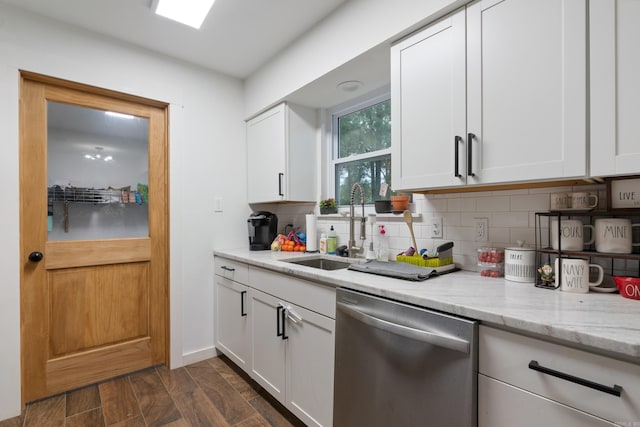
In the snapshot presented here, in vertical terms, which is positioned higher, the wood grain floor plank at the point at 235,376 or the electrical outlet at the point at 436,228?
the electrical outlet at the point at 436,228

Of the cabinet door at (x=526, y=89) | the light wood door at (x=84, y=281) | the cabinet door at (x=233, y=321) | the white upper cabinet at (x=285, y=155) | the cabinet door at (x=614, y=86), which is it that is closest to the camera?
the cabinet door at (x=614, y=86)

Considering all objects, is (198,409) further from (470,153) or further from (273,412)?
(470,153)

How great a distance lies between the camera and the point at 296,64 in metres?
2.25

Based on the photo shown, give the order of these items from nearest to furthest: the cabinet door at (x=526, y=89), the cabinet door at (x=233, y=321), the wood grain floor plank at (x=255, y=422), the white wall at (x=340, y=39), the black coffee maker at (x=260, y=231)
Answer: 1. the cabinet door at (x=526, y=89)
2. the white wall at (x=340, y=39)
3. the wood grain floor plank at (x=255, y=422)
4. the cabinet door at (x=233, y=321)
5. the black coffee maker at (x=260, y=231)

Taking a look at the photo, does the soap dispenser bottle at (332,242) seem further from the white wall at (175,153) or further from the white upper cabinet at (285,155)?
the white wall at (175,153)

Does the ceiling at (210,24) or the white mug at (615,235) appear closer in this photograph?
the white mug at (615,235)

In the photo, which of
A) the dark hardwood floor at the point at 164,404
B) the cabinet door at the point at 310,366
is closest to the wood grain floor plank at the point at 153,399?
the dark hardwood floor at the point at 164,404

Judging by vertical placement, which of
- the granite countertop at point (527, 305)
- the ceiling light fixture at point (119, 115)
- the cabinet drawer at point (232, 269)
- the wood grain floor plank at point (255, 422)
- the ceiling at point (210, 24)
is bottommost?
the wood grain floor plank at point (255, 422)

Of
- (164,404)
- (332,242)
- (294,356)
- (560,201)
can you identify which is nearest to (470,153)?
(560,201)

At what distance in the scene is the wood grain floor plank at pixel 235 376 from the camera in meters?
2.13

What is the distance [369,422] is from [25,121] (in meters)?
2.61

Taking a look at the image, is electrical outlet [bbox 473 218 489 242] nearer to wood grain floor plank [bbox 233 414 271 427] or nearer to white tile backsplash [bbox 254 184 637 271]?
white tile backsplash [bbox 254 184 637 271]

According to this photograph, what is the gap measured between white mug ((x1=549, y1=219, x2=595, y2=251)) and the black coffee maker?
1.99 metres

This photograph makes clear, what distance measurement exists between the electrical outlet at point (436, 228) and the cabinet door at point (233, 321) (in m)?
1.30
